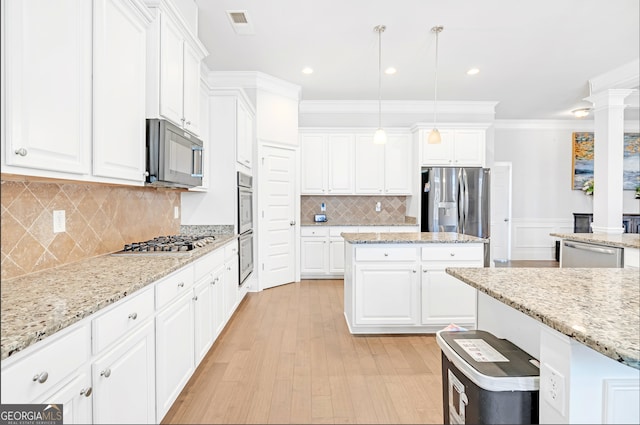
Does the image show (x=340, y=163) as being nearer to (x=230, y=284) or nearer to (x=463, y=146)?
(x=463, y=146)

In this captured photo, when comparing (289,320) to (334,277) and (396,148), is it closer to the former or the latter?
(334,277)

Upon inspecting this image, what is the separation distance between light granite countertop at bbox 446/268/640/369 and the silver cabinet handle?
4.42 feet

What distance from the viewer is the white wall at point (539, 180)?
23.2 ft

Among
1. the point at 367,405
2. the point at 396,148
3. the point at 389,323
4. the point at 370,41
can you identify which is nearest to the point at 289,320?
the point at 389,323

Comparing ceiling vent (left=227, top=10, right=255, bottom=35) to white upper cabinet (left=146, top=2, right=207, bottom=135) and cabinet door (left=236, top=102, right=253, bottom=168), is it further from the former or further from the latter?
cabinet door (left=236, top=102, right=253, bottom=168)

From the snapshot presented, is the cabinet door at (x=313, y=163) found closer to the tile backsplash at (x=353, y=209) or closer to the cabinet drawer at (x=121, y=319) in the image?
the tile backsplash at (x=353, y=209)

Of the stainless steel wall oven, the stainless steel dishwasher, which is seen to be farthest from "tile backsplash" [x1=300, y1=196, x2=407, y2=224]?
the stainless steel dishwasher

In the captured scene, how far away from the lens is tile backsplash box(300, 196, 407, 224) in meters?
6.11

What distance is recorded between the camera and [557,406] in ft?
3.09

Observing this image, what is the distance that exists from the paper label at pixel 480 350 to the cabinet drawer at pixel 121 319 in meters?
1.27

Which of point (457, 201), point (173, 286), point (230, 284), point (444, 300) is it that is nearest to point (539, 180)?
point (457, 201)

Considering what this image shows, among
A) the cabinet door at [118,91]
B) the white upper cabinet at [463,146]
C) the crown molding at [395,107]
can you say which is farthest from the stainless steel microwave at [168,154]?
the white upper cabinet at [463,146]

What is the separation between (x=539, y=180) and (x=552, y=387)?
23.7 feet

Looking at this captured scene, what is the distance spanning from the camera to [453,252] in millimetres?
3104
